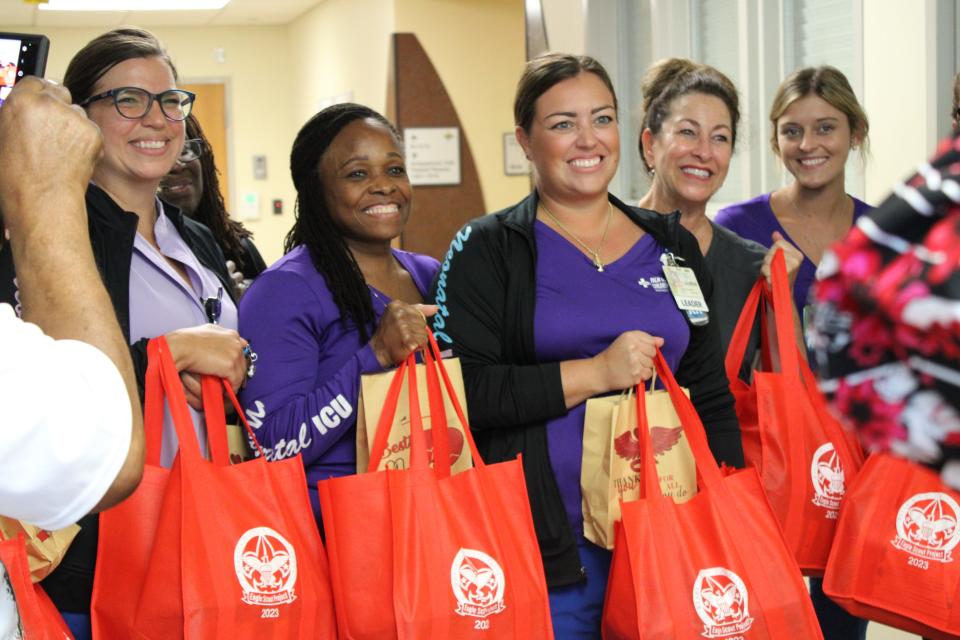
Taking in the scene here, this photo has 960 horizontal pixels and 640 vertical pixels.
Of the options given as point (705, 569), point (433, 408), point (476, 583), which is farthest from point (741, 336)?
point (476, 583)

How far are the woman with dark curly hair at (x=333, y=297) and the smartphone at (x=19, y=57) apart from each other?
0.62 m

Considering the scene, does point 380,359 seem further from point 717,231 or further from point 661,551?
point 717,231

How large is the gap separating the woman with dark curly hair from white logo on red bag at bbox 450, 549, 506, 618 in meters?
0.34

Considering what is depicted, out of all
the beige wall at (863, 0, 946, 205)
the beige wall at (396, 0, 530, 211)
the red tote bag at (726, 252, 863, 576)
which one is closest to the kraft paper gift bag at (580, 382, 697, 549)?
the red tote bag at (726, 252, 863, 576)

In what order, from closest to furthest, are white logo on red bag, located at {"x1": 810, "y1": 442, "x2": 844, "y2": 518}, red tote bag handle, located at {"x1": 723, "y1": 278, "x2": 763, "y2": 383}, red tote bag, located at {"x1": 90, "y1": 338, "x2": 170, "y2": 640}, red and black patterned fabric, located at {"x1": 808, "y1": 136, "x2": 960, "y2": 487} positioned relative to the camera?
red and black patterned fabric, located at {"x1": 808, "y1": 136, "x2": 960, "y2": 487} → red tote bag, located at {"x1": 90, "y1": 338, "x2": 170, "y2": 640} → white logo on red bag, located at {"x1": 810, "y1": 442, "x2": 844, "y2": 518} → red tote bag handle, located at {"x1": 723, "y1": 278, "x2": 763, "y2": 383}

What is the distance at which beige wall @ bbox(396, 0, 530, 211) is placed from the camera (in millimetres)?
8211

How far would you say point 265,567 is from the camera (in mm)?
1690

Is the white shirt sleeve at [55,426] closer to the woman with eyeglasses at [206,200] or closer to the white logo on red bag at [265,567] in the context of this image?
the white logo on red bag at [265,567]

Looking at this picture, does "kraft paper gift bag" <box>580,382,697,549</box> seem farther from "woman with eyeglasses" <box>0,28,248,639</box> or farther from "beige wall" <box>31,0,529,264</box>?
"beige wall" <box>31,0,529,264</box>

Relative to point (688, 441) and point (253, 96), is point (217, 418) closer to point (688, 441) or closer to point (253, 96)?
Result: point (688, 441)

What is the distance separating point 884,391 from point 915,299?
8 cm

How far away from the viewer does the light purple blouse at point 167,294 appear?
6.02ft

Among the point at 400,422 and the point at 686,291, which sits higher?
the point at 686,291

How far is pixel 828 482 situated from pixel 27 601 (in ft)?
4.82
